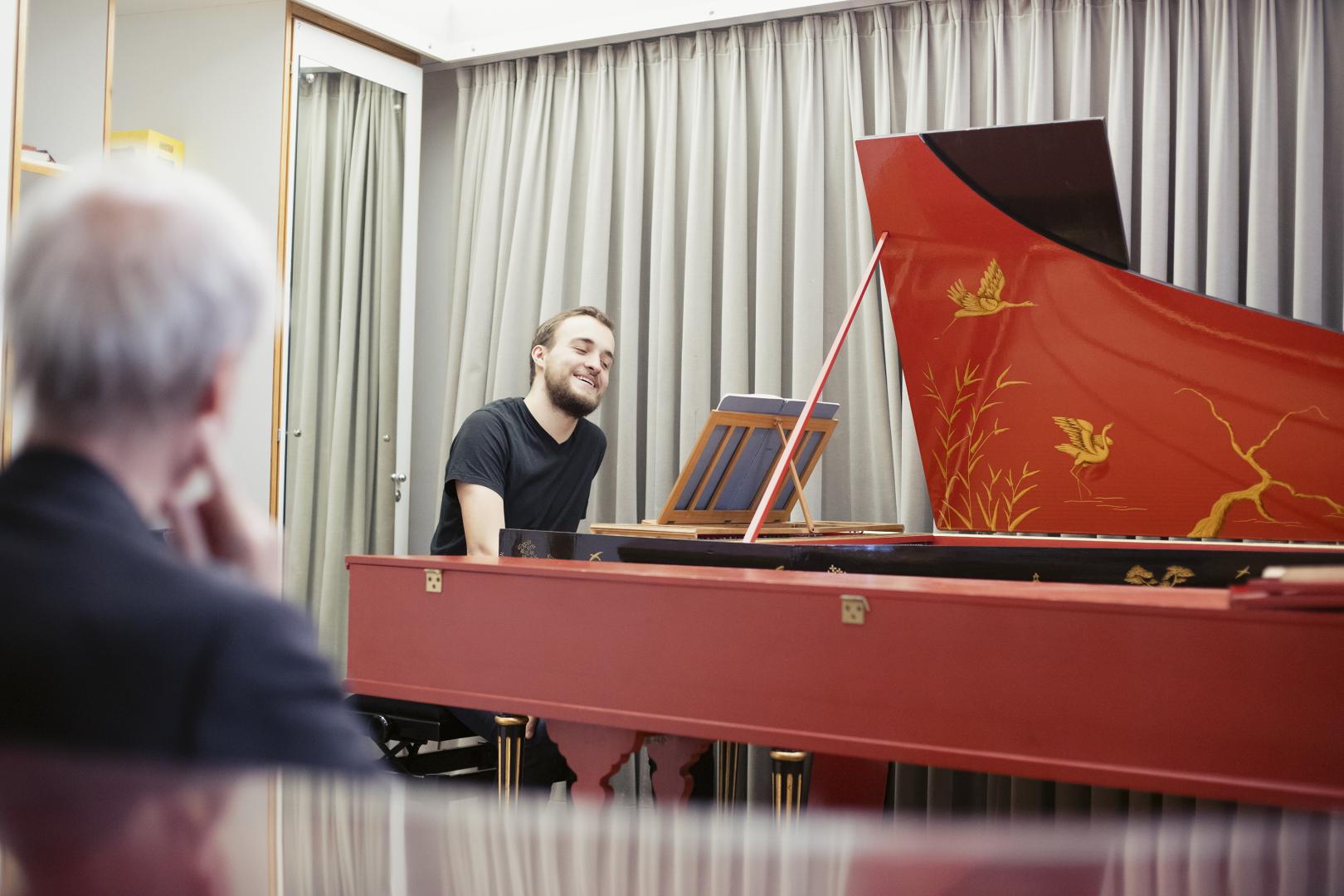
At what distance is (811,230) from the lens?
348 centimetres

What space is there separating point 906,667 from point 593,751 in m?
0.53

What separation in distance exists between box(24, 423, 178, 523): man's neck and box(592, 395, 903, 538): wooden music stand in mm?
1699

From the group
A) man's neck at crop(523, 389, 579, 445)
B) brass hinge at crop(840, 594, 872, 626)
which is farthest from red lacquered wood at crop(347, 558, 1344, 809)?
man's neck at crop(523, 389, 579, 445)

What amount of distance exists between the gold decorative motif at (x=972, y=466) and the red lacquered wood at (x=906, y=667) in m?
0.56

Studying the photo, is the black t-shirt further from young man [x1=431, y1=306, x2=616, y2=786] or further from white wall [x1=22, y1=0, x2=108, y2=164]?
white wall [x1=22, y1=0, x2=108, y2=164]

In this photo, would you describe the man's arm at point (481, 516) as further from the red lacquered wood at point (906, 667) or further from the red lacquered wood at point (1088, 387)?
the red lacquered wood at point (1088, 387)

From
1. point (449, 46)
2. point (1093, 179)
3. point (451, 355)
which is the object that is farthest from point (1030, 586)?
point (449, 46)

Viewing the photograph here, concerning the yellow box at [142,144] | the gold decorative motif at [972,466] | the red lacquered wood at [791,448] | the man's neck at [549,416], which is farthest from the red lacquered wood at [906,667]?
the yellow box at [142,144]

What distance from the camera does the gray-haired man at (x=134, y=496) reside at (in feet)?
1.68

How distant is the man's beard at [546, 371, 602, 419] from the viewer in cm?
297

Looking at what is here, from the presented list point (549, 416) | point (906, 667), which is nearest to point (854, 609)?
point (906, 667)

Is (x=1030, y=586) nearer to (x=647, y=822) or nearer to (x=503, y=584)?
(x=503, y=584)

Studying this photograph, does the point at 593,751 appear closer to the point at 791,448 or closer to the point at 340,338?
the point at 791,448

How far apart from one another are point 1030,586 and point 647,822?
145 cm
